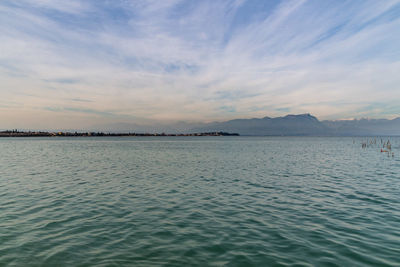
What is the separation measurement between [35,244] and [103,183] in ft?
53.9

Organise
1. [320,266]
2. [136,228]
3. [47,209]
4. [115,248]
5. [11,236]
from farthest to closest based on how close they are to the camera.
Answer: [47,209]
[136,228]
[11,236]
[115,248]
[320,266]

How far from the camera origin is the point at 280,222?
14.8 metres

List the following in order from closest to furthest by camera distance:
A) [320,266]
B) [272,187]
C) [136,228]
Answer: [320,266]
[136,228]
[272,187]

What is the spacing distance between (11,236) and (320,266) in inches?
616

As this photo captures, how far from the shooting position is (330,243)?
38.8 feet

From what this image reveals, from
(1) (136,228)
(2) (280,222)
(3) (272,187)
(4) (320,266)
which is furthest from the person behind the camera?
(3) (272,187)

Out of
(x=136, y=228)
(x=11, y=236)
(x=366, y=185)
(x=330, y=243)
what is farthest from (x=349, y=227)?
(x=11, y=236)

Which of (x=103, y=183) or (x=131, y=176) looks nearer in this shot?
(x=103, y=183)

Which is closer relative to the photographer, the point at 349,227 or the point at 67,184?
the point at 349,227

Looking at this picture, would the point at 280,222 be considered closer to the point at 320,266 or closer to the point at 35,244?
the point at 320,266

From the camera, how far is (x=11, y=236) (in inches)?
491

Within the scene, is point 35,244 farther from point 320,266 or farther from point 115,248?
point 320,266

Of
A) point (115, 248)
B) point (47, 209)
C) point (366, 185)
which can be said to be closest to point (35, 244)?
point (115, 248)

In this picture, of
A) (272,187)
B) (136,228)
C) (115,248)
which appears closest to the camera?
(115,248)
